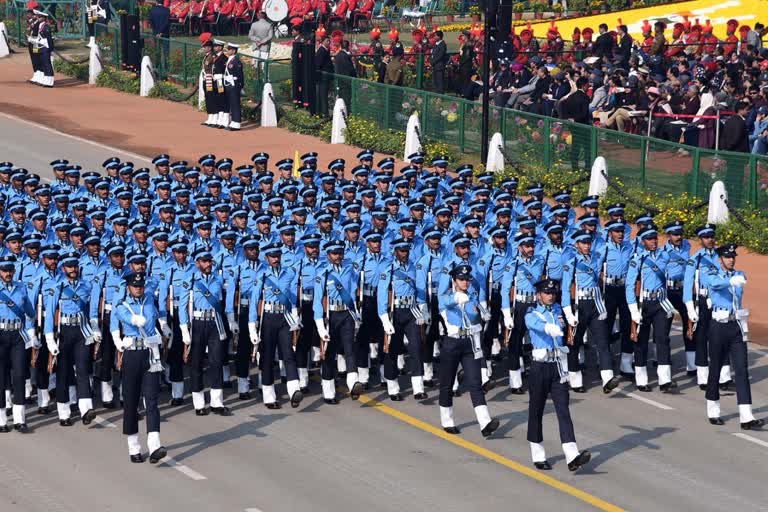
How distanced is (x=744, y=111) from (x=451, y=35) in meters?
23.4

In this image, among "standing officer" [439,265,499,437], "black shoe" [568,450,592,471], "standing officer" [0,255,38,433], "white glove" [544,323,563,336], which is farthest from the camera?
"standing officer" [0,255,38,433]

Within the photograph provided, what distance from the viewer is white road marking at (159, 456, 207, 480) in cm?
1698

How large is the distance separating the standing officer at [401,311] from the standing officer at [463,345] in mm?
1347

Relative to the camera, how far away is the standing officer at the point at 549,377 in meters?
17.0

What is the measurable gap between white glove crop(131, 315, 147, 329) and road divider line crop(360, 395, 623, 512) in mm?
3435

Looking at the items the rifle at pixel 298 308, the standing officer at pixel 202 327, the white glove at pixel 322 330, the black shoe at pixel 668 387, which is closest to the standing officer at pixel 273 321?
the rifle at pixel 298 308

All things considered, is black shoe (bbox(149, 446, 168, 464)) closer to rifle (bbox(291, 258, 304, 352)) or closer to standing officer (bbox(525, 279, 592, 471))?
rifle (bbox(291, 258, 304, 352))

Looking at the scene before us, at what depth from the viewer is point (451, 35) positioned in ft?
171

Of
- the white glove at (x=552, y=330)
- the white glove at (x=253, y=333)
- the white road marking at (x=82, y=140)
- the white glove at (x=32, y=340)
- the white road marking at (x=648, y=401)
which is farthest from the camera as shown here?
the white road marking at (x=82, y=140)

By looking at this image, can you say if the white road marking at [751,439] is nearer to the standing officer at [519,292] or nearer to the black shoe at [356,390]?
the standing officer at [519,292]

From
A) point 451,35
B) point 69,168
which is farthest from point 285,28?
point 69,168

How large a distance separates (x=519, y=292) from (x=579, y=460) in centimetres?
370

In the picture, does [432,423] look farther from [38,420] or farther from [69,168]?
[69,168]

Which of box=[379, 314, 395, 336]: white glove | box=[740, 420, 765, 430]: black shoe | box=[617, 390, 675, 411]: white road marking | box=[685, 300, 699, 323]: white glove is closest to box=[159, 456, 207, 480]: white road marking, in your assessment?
box=[379, 314, 395, 336]: white glove
